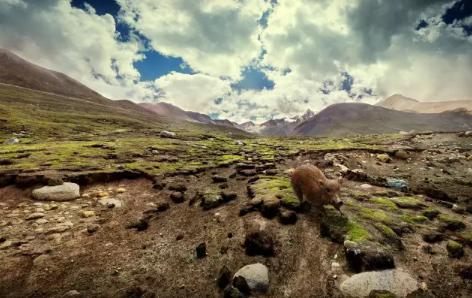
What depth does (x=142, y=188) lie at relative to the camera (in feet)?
71.0

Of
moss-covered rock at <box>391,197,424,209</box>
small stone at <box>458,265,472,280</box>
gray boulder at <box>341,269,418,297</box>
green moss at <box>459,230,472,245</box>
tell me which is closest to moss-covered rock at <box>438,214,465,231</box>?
green moss at <box>459,230,472,245</box>

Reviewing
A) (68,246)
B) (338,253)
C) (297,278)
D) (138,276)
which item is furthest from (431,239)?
(68,246)

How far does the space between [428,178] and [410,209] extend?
11880mm

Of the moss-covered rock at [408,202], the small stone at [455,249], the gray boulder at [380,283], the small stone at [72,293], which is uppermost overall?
the moss-covered rock at [408,202]

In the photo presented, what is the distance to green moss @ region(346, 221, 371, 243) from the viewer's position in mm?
11280

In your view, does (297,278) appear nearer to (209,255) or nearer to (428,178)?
(209,255)

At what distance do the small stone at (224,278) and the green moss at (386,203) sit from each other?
1012cm

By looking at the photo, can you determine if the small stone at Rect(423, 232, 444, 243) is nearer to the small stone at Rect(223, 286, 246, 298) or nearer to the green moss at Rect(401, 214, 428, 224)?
the green moss at Rect(401, 214, 428, 224)

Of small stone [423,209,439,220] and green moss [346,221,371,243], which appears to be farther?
small stone [423,209,439,220]

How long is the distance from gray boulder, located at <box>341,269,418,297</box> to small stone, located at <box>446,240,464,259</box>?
246 cm

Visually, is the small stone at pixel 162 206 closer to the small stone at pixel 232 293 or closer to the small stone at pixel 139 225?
the small stone at pixel 139 225

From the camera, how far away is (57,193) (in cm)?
1747

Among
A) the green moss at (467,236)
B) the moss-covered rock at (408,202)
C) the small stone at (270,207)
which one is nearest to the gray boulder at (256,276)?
the small stone at (270,207)

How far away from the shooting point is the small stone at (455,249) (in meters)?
10.6
